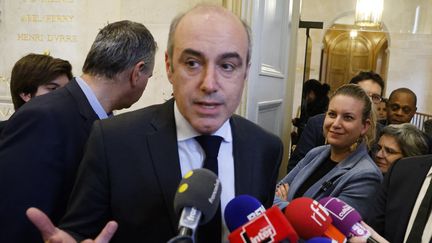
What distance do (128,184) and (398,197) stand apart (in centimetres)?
102

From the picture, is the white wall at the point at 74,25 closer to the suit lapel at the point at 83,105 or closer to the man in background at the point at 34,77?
the man in background at the point at 34,77

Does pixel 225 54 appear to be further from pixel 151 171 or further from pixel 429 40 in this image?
pixel 429 40

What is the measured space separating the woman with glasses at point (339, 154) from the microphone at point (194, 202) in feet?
3.45

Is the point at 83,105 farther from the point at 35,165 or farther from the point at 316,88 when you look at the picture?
the point at 316,88

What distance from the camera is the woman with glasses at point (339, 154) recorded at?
178 cm

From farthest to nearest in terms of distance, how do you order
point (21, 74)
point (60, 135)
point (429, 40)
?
point (429, 40) < point (21, 74) < point (60, 135)

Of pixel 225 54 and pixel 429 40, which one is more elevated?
pixel 429 40

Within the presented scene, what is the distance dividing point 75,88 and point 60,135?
23cm

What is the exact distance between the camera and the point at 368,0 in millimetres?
5805

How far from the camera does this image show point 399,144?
7.00 ft

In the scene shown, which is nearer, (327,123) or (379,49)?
(327,123)

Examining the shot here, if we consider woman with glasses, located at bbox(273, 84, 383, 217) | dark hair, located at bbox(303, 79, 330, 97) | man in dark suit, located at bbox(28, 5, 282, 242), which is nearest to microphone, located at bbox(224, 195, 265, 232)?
man in dark suit, located at bbox(28, 5, 282, 242)

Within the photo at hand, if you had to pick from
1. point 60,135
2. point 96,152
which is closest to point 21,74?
point 60,135

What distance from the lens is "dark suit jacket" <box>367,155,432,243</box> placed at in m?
1.39
